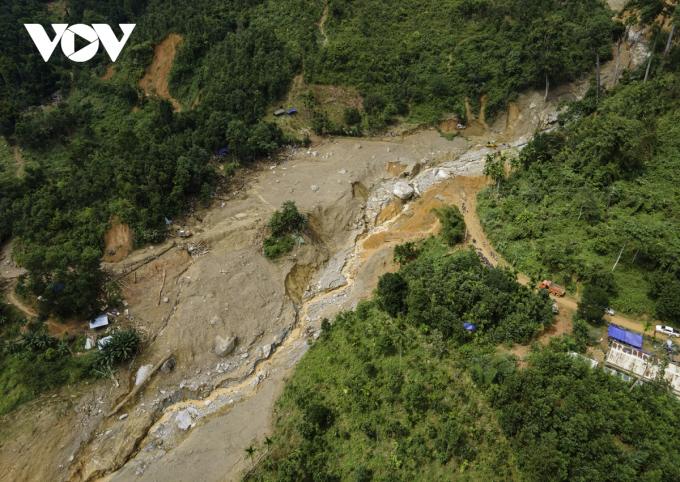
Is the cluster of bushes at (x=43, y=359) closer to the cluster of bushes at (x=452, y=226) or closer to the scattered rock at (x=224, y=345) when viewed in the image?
the scattered rock at (x=224, y=345)

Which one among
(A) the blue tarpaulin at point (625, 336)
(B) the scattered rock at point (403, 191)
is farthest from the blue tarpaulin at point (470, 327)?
(B) the scattered rock at point (403, 191)

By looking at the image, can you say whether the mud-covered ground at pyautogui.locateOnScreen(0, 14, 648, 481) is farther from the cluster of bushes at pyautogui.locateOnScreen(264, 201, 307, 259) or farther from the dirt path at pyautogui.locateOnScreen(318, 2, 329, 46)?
the dirt path at pyautogui.locateOnScreen(318, 2, 329, 46)

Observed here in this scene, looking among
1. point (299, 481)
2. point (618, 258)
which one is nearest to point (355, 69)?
point (618, 258)

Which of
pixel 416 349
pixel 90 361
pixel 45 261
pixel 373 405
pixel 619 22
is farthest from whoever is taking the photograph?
pixel 619 22

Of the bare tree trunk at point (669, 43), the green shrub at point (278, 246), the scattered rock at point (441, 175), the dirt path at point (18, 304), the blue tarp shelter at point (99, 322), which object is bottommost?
the blue tarp shelter at point (99, 322)

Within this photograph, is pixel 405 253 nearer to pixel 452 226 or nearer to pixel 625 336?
pixel 452 226

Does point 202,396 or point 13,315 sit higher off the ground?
point 13,315

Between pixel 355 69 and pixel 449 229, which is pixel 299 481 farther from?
pixel 355 69
